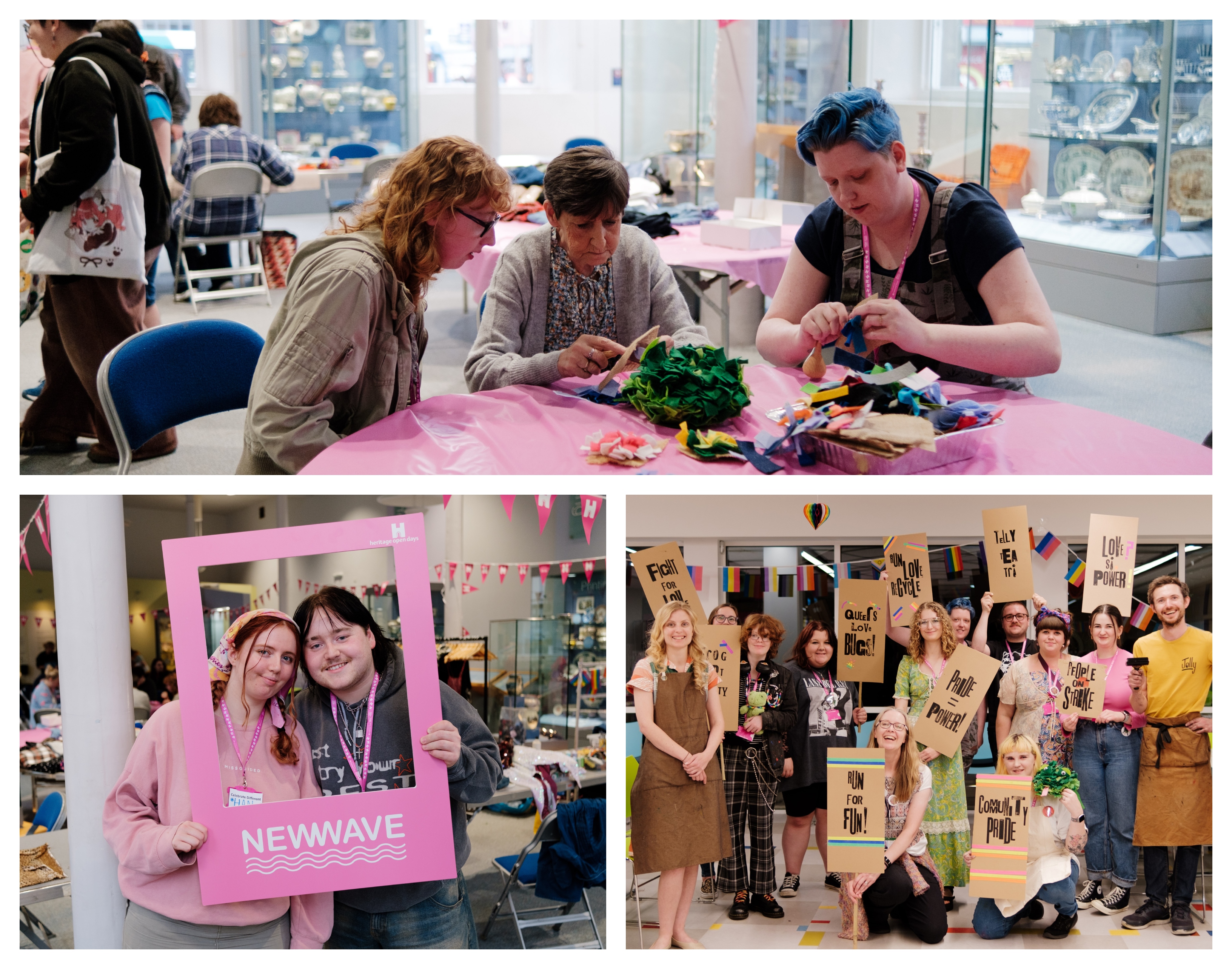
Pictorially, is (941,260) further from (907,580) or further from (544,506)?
(544,506)

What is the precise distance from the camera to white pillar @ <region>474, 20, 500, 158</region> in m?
10.2

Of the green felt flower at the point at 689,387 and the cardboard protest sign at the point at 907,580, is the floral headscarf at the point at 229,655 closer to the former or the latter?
the green felt flower at the point at 689,387

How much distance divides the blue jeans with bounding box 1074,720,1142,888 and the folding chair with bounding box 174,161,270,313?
5860 millimetres

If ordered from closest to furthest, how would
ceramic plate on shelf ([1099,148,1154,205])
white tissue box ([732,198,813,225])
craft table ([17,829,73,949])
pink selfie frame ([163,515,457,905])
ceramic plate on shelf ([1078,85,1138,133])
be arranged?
pink selfie frame ([163,515,457,905]) < craft table ([17,829,73,949]) < white tissue box ([732,198,813,225]) < ceramic plate on shelf ([1099,148,1154,205]) < ceramic plate on shelf ([1078,85,1138,133])

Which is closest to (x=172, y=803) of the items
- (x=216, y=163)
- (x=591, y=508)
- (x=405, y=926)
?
(x=405, y=926)

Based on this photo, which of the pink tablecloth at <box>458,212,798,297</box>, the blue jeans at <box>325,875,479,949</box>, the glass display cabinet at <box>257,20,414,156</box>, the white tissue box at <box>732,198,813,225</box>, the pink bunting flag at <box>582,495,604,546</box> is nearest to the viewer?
the blue jeans at <box>325,875,479,949</box>

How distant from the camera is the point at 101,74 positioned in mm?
3688

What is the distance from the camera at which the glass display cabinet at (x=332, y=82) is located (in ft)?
41.5

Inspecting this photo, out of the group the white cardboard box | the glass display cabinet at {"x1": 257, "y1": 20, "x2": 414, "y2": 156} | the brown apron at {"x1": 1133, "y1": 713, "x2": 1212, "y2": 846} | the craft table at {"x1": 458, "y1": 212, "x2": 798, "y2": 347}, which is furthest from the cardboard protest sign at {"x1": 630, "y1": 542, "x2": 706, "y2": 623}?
the glass display cabinet at {"x1": 257, "y1": 20, "x2": 414, "y2": 156}

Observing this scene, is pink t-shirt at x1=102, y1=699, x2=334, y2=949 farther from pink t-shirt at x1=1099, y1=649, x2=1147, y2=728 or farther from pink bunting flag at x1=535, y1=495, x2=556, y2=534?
pink t-shirt at x1=1099, y1=649, x2=1147, y2=728

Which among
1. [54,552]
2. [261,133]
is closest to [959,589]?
[54,552]

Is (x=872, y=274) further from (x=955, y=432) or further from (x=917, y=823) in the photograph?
(x=917, y=823)

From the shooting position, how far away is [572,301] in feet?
8.71

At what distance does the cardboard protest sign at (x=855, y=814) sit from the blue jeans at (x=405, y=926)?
715 mm
